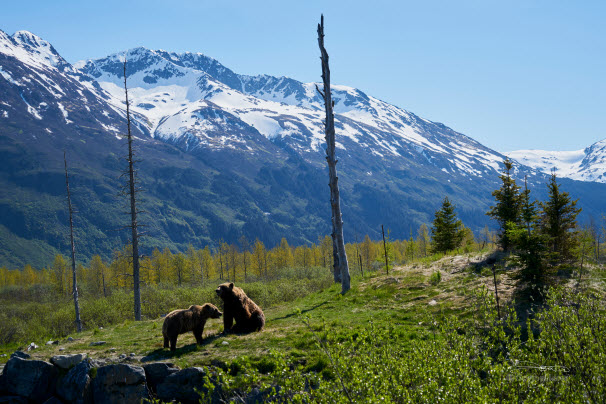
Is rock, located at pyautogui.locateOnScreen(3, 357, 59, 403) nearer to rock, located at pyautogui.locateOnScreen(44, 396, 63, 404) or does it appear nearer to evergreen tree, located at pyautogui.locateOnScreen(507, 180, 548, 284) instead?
rock, located at pyautogui.locateOnScreen(44, 396, 63, 404)

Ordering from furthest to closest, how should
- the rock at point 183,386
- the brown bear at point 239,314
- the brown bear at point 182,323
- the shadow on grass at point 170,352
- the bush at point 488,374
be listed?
the brown bear at point 239,314 → the brown bear at point 182,323 → the shadow on grass at point 170,352 → the rock at point 183,386 → the bush at point 488,374

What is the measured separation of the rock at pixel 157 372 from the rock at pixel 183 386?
27 cm

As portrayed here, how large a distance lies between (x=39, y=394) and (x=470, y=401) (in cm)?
1401

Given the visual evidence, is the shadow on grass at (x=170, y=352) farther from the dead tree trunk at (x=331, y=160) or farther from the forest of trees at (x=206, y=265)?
the forest of trees at (x=206, y=265)

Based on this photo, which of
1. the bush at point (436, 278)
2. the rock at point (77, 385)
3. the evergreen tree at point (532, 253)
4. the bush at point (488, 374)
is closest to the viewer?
the bush at point (488, 374)

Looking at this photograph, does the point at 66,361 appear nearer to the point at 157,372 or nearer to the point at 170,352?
the point at 170,352

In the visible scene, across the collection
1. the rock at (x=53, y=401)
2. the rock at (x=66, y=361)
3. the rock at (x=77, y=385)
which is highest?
the rock at (x=66, y=361)

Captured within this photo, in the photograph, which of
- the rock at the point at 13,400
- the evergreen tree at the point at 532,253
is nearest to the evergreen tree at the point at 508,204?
the evergreen tree at the point at 532,253

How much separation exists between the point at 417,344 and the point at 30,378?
43.3ft

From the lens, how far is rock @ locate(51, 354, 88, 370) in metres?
13.6

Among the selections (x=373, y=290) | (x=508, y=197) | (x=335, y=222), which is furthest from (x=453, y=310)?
(x=508, y=197)

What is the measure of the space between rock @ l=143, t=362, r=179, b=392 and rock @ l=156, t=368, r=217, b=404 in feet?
0.88

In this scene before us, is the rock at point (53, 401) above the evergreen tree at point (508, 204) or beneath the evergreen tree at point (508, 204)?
beneath

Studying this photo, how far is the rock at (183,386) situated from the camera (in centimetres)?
1185
